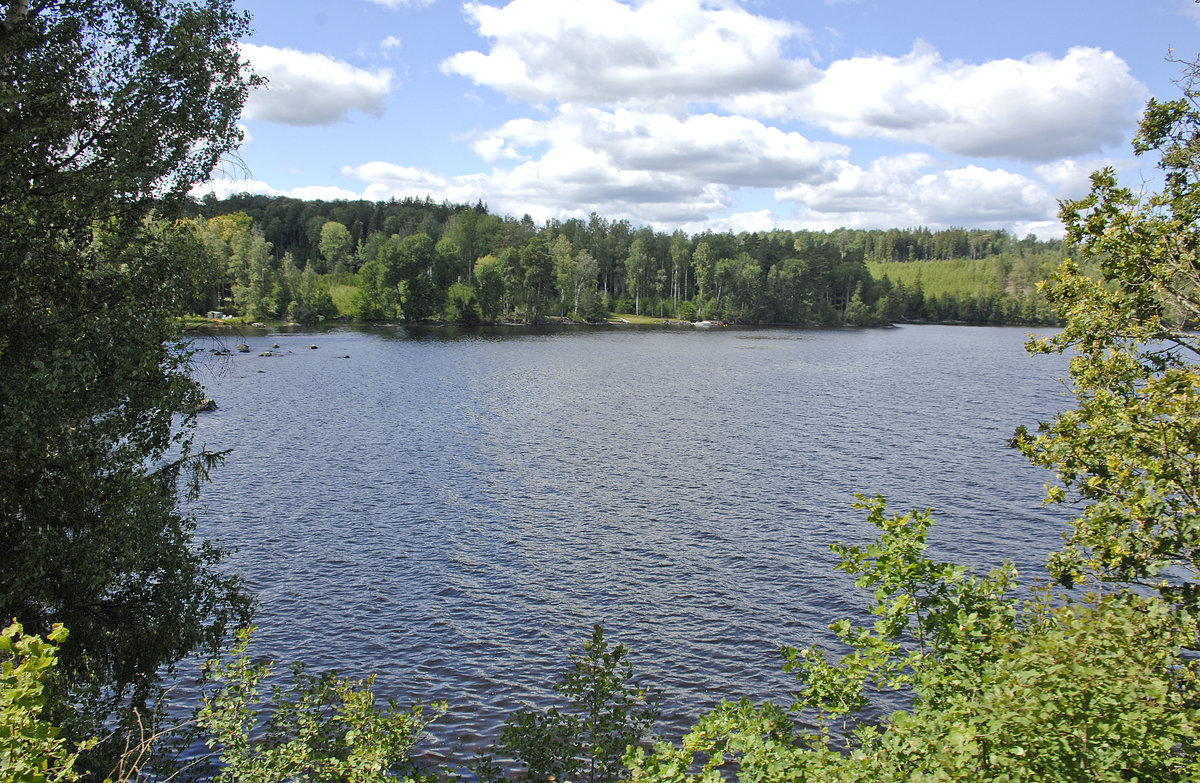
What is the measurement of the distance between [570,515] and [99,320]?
20.1 m

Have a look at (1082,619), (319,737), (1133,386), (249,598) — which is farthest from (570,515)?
(1082,619)

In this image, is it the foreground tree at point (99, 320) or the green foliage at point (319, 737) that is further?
the foreground tree at point (99, 320)

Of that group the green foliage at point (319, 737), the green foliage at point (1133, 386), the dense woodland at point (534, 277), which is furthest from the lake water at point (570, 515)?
the dense woodland at point (534, 277)

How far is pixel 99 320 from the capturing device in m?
14.2

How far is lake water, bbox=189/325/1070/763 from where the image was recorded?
20406mm

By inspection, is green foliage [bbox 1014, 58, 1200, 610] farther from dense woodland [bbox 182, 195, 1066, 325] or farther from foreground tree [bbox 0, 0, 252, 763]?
dense woodland [bbox 182, 195, 1066, 325]

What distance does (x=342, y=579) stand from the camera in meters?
24.6

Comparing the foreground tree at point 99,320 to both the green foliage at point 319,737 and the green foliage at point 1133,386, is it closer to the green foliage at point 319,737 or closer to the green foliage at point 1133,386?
the green foliage at point 319,737

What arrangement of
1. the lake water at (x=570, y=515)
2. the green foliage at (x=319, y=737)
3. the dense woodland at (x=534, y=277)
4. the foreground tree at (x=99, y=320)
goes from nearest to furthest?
1. the green foliage at (x=319, y=737)
2. the foreground tree at (x=99, y=320)
3. the lake water at (x=570, y=515)
4. the dense woodland at (x=534, y=277)

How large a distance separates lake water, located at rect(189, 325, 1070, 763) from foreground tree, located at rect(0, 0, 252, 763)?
5.27 meters

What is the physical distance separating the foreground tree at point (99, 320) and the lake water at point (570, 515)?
5.27m

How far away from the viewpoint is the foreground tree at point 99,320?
1319 centimetres

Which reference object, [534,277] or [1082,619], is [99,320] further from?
[534,277]

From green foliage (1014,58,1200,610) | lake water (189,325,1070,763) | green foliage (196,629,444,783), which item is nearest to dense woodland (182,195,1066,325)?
lake water (189,325,1070,763)
